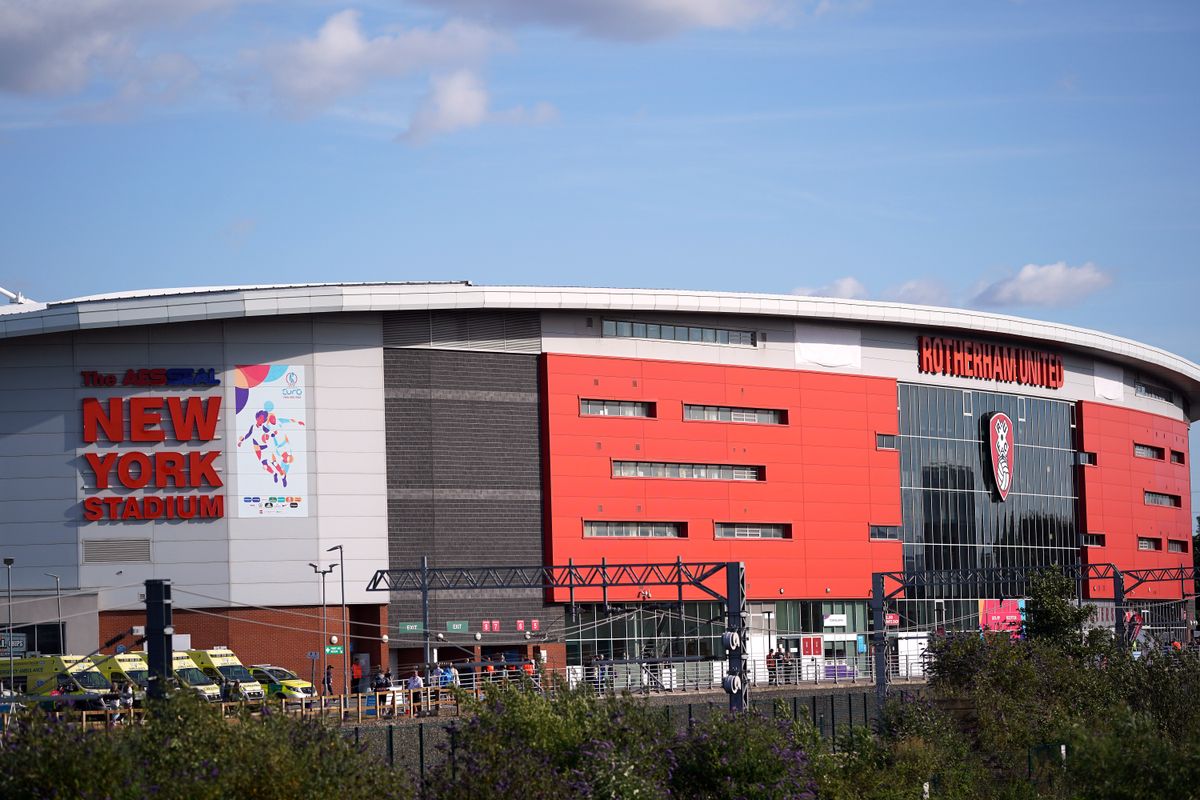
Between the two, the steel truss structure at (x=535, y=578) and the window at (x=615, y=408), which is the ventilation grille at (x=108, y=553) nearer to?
the steel truss structure at (x=535, y=578)

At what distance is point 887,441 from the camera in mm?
84312

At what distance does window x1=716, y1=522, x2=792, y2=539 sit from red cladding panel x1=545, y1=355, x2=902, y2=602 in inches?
13.3

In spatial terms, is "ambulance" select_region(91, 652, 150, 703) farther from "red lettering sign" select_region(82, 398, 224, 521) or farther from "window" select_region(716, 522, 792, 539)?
"window" select_region(716, 522, 792, 539)

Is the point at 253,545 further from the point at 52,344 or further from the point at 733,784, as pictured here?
the point at 733,784

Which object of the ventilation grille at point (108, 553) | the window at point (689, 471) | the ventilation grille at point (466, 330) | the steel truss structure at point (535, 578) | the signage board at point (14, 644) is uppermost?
the ventilation grille at point (466, 330)

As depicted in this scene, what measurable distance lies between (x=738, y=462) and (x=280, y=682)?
27459mm

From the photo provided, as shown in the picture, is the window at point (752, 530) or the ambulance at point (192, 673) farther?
the window at point (752, 530)

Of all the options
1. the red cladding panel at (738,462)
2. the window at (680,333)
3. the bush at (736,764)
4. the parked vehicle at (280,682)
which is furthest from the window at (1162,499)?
the bush at (736,764)

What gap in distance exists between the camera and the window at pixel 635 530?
72812 millimetres

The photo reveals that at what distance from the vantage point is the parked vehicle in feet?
190

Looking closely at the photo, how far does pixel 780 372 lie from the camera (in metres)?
79.3

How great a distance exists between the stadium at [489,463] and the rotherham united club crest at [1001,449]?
0.99 ft

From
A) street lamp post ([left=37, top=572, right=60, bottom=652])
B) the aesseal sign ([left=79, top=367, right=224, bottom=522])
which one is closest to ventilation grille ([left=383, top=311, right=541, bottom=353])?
the aesseal sign ([left=79, top=367, right=224, bottom=522])

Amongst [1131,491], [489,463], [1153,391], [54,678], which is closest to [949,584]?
[489,463]
